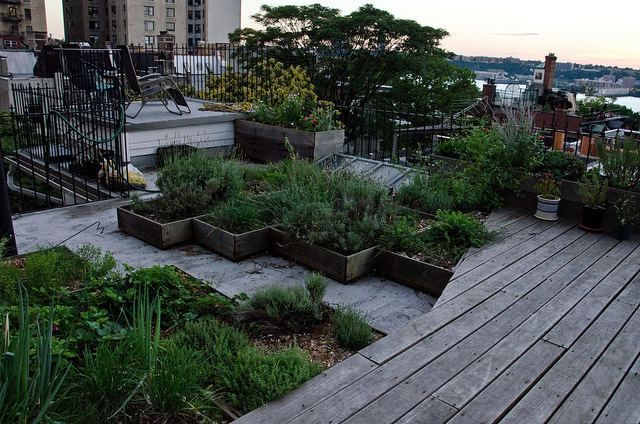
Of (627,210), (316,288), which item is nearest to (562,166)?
(627,210)

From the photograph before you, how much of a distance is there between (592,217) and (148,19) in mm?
85541

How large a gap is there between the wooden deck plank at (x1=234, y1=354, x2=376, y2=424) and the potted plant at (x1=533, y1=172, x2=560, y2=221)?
3497mm

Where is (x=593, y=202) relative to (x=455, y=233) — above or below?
above

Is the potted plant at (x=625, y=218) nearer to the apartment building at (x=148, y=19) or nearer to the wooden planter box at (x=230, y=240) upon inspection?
the wooden planter box at (x=230, y=240)

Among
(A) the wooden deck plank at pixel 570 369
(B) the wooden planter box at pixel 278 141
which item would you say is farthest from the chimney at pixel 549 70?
(A) the wooden deck plank at pixel 570 369

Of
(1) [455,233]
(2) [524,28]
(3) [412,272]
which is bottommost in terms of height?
(3) [412,272]

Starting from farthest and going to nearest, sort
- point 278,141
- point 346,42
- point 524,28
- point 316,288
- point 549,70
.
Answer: point 549,70 → point 346,42 → point 524,28 → point 278,141 → point 316,288

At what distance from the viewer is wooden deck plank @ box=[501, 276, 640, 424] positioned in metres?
2.40

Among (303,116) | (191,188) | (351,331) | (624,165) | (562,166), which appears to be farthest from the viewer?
(303,116)

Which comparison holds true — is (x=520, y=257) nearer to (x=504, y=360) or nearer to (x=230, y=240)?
(x=504, y=360)

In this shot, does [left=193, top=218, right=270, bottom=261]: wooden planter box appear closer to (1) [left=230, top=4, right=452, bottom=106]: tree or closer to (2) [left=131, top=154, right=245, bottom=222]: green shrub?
(2) [left=131, top=154, right=245, bottom=222]: green shrub

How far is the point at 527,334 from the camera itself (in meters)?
3.12

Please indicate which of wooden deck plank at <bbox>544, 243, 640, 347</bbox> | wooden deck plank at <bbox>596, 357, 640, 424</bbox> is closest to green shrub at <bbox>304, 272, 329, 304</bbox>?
wooden deck plank at <bbox>544, 243, 640, 347</bbox>

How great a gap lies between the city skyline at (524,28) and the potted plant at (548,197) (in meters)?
4.02
